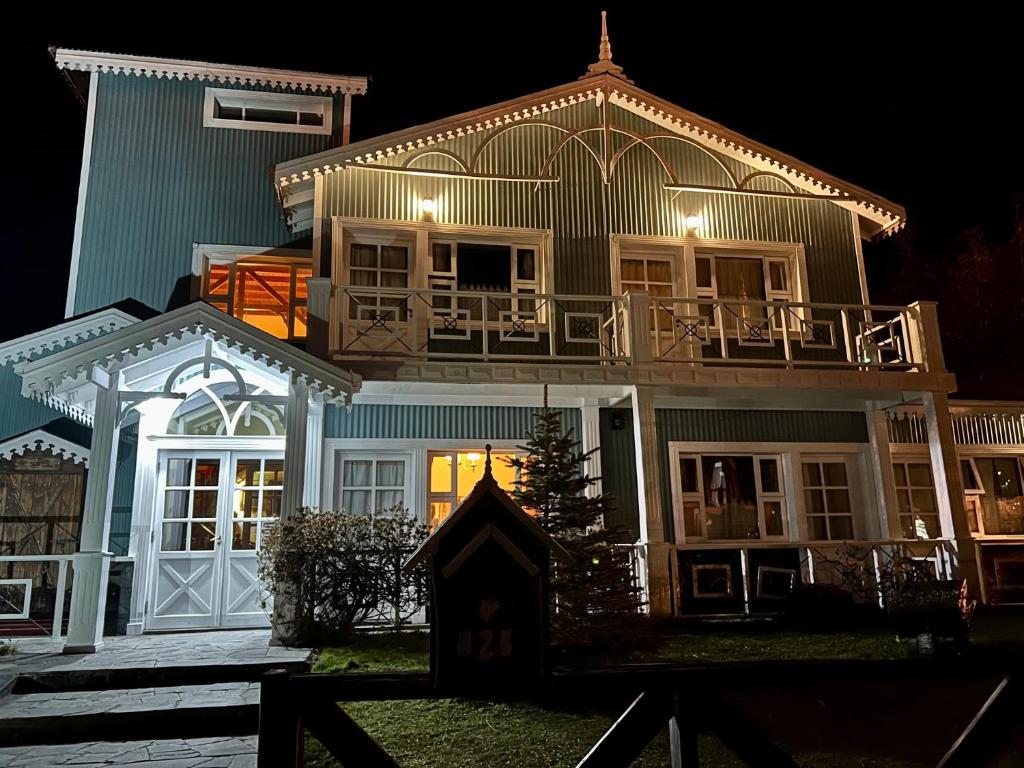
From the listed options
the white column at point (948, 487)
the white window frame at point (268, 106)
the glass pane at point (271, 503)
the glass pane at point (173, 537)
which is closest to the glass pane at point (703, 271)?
the white column at point (948, 487)

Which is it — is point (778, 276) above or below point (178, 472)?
above

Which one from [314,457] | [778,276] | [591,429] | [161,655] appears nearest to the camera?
[161,655]

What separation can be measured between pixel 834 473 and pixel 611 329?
14.6 feet

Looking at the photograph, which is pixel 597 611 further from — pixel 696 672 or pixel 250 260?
pixel 250 260

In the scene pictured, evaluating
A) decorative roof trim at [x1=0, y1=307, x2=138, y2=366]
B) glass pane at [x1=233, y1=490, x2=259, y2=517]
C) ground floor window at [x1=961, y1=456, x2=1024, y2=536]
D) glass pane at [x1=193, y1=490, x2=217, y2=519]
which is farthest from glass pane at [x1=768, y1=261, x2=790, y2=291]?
decorative roof trim at [x1=0, y1=307, x2=138, y2=366]

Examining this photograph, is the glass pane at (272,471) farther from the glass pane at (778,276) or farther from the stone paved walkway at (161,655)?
the glass pane at (778,276)

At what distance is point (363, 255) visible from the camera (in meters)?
11.9

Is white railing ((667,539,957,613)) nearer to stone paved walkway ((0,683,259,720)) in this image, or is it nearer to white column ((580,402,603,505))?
white column ((580,402,603,505))

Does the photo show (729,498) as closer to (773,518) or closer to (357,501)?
(773,518)

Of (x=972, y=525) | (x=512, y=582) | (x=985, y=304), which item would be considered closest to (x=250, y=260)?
(x=512, y=582)

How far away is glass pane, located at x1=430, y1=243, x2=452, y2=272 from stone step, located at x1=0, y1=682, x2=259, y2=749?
7357 mm

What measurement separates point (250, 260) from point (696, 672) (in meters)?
10.8

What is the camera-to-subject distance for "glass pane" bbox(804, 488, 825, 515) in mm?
12375

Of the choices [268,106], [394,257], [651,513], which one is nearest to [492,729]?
[651,513]
